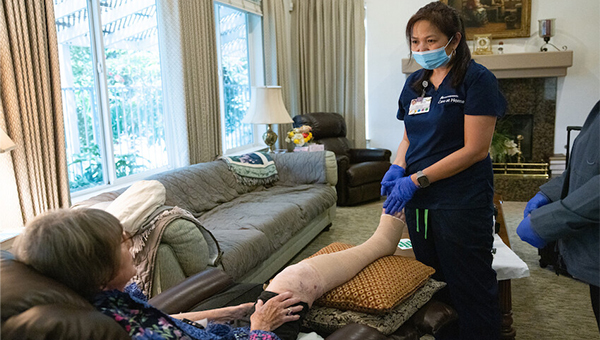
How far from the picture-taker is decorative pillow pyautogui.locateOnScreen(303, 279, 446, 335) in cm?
141

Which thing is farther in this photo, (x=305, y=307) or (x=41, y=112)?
(x=41, y=112)

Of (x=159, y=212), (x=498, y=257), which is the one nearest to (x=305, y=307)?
(x=159, y=212)

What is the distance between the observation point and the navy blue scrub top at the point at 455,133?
156cm

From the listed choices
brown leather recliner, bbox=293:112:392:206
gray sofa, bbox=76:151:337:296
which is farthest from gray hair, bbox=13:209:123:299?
brown leather recliner, bbox=293:112:392:206

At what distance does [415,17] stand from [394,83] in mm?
4396

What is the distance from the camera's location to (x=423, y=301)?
1.55 metres

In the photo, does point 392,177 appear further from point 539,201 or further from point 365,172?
point 365,172

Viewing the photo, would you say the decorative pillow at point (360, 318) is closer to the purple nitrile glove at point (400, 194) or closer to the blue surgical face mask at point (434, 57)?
the purple nitrile glove at point (400, 194)

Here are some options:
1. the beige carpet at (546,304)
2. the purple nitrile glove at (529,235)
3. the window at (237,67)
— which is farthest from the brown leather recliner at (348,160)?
the purple nitrile glove at (529,235)

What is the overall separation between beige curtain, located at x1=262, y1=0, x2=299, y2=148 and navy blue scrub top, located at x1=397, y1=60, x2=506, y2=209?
12.3 ft

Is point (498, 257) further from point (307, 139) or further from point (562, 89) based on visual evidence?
point (562, 89)

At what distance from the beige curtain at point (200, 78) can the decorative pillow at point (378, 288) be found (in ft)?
8.75

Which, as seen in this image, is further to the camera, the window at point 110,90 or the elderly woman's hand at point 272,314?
the window at point 110,90

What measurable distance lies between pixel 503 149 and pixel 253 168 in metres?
2.96
